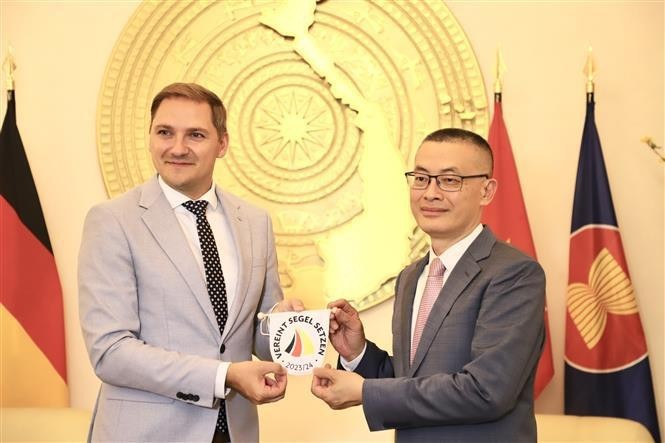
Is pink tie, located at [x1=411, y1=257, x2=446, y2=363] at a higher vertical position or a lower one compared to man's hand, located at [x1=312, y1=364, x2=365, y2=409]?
higher

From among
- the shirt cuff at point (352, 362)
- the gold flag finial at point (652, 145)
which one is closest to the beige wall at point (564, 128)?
the gold flag finial at point (652, 145)

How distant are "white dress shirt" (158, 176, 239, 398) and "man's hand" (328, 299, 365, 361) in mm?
333

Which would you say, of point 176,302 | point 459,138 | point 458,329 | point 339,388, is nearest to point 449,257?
point 458,329

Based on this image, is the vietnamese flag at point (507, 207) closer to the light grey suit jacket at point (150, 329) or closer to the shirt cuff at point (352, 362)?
the shirt cuff at point (352, 362)

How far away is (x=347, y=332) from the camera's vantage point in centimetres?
263

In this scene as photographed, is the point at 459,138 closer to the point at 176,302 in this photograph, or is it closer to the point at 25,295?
the point at 176,302

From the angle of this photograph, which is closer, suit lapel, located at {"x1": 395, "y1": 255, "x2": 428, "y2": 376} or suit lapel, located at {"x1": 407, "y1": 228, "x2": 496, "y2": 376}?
suit lapel, located at {"x1": 407, "y1": 228, "x2": 496, "y2": 376}

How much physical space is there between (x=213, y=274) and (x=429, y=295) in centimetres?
63

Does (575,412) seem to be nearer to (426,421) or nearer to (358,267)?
(358,267)

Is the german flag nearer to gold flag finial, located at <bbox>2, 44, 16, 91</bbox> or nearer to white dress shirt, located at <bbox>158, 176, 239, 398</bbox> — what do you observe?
gold flag finial, located at <bbox>2, 44, 16, 91</bbox>

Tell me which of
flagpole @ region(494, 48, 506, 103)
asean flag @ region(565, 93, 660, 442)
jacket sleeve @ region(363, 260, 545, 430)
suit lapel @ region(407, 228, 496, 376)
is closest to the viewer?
jacket sleeve @ region(363, 260, 545, 430)

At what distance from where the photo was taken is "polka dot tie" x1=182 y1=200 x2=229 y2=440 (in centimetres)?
246

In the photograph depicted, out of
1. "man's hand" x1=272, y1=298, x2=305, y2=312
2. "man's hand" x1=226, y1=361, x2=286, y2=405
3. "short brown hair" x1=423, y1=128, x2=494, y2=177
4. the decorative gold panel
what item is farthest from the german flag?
"short brown hair" x1=423, y1=128, x2=494, y2=177

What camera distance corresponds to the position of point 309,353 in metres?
2.41
